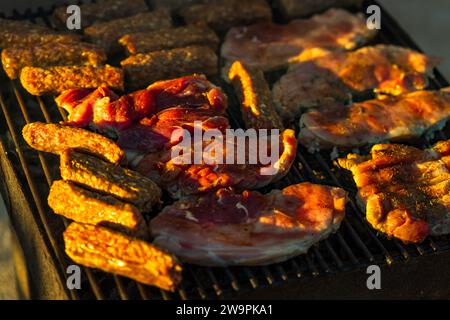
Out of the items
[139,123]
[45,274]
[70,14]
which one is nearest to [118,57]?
[70,14]

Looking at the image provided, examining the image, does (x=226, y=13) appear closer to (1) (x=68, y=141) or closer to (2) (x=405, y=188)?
(1) (x=68, y=141)

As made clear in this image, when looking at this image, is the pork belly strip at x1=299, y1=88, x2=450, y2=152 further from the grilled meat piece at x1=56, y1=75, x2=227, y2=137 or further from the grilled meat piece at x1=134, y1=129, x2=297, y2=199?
the grilled meat piece at x1=56, y1=75, x2=227, y2=137

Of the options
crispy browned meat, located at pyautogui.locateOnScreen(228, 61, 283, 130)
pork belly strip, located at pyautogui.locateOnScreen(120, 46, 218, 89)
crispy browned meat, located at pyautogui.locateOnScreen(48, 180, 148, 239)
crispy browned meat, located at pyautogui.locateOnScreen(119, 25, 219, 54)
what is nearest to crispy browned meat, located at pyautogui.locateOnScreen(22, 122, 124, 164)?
crispy browned meat, located at pyautogui.locateOnScreen(48, 180, 148, 239)

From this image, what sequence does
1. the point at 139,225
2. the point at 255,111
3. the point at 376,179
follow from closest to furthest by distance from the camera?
the point at 139,225
the point at 376,179
the point at 255,111

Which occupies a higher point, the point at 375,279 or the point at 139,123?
the point at 139,123

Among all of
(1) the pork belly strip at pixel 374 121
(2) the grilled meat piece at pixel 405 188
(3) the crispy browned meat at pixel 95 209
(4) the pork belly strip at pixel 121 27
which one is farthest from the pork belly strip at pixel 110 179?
(4) the pork belly strip at pixel 121 27

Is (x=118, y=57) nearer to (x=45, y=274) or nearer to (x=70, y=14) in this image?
(x=70, y=14)

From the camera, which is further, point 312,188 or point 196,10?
point 196,10
